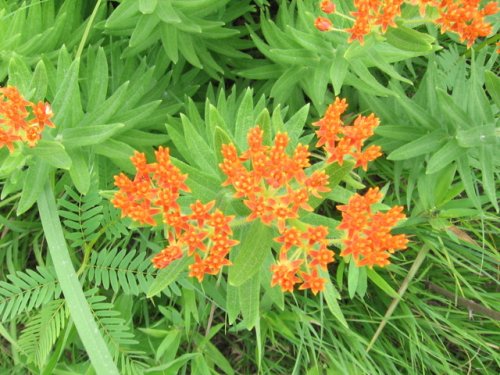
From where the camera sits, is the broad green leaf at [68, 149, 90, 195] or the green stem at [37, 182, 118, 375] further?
the broad green leaf at [68, 149, 90, 195]

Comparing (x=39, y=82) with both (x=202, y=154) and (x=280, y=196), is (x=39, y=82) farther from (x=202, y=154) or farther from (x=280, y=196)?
(x=280, y=196)

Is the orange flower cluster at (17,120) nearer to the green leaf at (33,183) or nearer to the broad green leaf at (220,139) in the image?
the green leaf at (33,183)

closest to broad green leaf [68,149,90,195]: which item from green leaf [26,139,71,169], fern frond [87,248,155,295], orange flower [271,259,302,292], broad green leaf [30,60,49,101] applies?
green leaf [26,139,71,169]

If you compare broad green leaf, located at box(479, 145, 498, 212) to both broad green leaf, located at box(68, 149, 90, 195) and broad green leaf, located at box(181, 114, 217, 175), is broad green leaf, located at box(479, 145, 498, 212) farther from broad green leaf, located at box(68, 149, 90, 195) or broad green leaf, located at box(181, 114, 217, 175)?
broad green leaf, located at box(68, 149, 90, 195)

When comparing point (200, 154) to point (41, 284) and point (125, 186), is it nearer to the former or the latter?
point (125, 186)

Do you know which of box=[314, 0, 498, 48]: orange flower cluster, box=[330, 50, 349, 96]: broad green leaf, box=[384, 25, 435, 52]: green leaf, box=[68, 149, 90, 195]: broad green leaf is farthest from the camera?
box=[330, 50, 349, 96]: broad green leaf

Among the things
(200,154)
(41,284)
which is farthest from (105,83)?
(41,284)

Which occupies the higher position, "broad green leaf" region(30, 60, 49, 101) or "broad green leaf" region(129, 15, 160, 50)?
"broad green leaf" region(129, 15, 160, 50)
